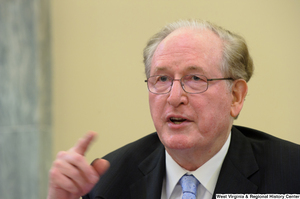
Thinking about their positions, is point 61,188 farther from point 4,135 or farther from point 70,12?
point 70,12

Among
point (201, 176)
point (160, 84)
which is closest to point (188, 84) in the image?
point (160, 84)

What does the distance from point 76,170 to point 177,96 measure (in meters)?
0.58

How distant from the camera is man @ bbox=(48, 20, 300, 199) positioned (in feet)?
5.25

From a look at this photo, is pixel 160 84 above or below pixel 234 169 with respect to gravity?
above

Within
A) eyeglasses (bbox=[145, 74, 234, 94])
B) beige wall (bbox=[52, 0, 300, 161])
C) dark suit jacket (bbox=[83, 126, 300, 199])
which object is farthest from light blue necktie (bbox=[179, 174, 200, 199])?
beige wall (bbox=[52, 0, 300, 161])

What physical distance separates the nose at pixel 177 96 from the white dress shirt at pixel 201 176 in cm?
35

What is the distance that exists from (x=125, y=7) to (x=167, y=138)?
4.85 ft

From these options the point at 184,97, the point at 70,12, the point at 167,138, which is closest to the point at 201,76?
the point at 184,97

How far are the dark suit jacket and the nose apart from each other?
15.4 inches

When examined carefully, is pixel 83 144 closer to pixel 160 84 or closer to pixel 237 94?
pixel 160 84

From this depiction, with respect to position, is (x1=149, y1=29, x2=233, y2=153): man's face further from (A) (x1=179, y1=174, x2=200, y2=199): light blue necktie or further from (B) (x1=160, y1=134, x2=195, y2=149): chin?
(A) (x1=179, y1=174, x2=200, y2=199): light blue necktie

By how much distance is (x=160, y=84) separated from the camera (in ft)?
5.67

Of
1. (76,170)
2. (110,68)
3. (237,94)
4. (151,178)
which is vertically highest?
(110,68)

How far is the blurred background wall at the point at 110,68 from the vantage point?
253cm
